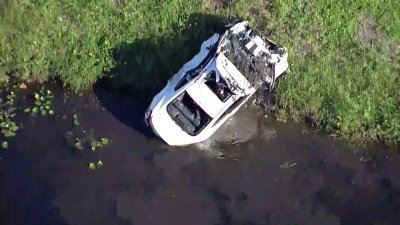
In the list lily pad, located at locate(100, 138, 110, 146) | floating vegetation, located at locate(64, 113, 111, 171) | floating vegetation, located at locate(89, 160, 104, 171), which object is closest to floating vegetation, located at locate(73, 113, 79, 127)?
floating vegetation, located at locate(64, 113, 111, 171)

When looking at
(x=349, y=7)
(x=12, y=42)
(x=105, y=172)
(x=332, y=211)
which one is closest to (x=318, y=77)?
(x=349, y=7)

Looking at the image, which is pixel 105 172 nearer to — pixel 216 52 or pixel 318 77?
pixel 216 52

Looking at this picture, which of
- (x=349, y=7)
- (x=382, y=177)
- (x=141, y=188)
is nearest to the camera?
(x=141, y=188)

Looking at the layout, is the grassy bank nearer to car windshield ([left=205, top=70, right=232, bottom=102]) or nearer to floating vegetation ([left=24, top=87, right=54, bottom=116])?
floating vegetation ([left=24, top=87, right=54, bottom=116])

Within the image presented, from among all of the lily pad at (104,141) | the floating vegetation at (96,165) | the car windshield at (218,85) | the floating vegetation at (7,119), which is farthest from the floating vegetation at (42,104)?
the car windshield at (218,85)

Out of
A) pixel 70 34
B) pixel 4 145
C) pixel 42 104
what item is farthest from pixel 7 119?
pixel 70 34
